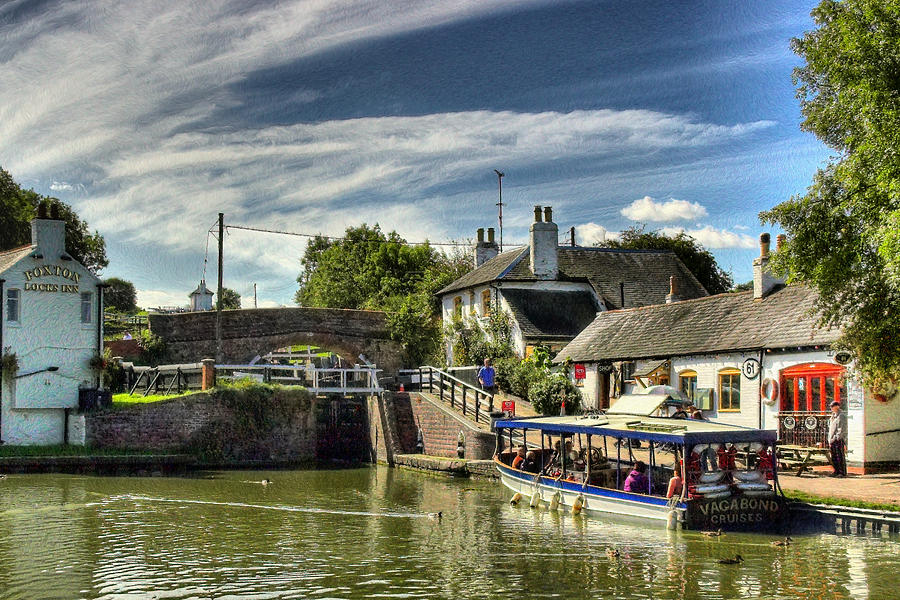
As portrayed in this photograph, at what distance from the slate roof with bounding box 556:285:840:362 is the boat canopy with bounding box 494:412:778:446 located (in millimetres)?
4405

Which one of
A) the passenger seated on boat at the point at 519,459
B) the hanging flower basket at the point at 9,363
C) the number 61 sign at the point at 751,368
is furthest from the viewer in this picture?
the hanging flower basket at the point at 9,363

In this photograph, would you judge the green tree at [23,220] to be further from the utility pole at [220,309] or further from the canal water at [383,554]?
the canal water at [383,554]

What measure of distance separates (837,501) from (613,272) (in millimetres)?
24200

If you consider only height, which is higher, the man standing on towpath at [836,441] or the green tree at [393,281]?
the green tree at [393,281]

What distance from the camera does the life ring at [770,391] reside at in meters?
22.7

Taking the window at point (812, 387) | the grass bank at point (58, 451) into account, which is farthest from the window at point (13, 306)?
the window at point (812, 387)

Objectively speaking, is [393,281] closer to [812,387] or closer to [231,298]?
[812,387]

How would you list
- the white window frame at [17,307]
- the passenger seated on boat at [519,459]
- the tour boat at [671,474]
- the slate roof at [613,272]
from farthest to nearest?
the slate roof at [613,272]
the white window frame at [17,307]
the passenger seated on boat at [519,459]
the tour boat at [671,474]

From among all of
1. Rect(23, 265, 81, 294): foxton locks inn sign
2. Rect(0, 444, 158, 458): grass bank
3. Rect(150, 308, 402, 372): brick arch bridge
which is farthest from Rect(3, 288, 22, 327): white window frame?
Rect(150, 308, 402, 372): brick arch bridge

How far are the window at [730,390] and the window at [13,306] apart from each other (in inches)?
849

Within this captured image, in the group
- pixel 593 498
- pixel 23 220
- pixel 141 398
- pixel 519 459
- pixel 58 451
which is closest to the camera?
pixel 593 498

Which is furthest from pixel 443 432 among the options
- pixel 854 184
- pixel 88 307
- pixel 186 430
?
pixel 854 184

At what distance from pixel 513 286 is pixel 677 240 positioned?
57.2 ft

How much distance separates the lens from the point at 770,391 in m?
22.8
